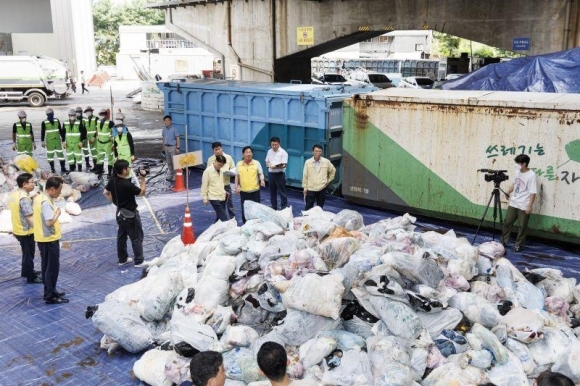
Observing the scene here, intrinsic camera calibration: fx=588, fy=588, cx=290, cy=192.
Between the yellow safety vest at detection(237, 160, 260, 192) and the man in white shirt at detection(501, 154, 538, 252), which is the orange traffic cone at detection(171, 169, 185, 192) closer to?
the yellow safety vest at detection(237, 160, 260, 192)

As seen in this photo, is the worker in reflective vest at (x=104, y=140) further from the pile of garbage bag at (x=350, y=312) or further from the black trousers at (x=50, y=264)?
the pile of garbage bag at (x=350, y=312)

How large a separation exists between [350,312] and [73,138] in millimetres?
9442

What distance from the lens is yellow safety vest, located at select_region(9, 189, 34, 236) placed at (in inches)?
272

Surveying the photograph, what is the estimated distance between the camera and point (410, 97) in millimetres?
9477

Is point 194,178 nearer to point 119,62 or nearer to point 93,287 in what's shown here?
point 93,287

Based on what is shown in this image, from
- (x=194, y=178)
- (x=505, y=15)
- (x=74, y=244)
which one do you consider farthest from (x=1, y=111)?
(x=505, y=15)

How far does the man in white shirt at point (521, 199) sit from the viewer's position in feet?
26.0

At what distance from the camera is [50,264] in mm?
6637

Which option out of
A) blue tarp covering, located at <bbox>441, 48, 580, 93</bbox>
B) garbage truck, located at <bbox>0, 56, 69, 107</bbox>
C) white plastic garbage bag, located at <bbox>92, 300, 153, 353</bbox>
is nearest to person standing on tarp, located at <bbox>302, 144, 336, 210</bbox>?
blue tarp covering, located at <bbox>441, 48, 580, 93</bbox>

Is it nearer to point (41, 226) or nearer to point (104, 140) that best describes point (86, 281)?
point (41, 226)

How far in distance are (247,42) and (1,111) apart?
1359 cm

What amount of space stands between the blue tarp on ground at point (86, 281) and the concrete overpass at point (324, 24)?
604 centimetres

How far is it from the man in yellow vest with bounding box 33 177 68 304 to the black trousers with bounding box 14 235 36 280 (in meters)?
0.73

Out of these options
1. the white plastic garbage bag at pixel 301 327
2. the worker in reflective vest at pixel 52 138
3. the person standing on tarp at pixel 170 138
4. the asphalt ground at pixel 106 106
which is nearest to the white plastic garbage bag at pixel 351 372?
the white plastic garbage bag at pixel 301 327
